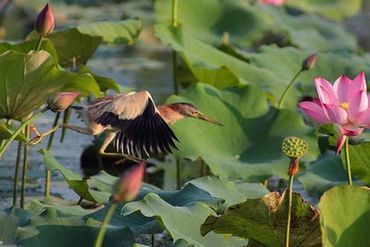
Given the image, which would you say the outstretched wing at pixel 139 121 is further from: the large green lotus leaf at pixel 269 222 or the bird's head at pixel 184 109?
the large green lotus leaf at pixel 269 222

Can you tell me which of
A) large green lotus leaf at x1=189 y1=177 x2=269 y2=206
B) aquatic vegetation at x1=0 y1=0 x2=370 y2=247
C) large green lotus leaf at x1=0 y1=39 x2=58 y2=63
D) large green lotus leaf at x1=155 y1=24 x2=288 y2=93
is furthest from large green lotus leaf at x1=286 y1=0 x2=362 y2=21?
large green lotus leaf at x1=189 y1=177 x2=269 y2=206

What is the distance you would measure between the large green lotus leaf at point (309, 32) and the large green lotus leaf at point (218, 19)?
19 cm

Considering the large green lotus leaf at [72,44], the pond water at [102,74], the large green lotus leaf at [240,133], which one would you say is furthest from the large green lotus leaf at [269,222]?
the large green lotus leaf at [72,44]

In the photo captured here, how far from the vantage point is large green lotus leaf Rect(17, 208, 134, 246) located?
235 cm

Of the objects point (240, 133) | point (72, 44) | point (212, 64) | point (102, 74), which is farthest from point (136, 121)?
point (102, 74)

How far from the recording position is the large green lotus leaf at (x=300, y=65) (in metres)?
A: 4.50

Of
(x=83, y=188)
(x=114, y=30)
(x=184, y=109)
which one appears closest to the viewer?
(x=83, y=188)

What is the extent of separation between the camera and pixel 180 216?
2471 millimetres

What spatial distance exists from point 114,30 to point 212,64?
44 cm

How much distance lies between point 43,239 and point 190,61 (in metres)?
1.75

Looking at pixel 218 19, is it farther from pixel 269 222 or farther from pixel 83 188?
pixel 269 222

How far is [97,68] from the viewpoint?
619cm

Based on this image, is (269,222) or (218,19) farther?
(218,19)

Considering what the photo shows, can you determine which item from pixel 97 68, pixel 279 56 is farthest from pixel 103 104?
pixel 97 68
